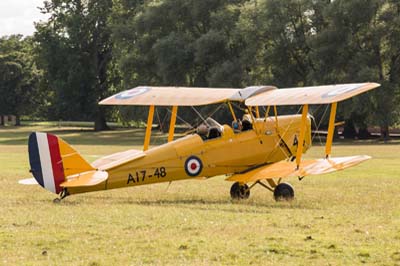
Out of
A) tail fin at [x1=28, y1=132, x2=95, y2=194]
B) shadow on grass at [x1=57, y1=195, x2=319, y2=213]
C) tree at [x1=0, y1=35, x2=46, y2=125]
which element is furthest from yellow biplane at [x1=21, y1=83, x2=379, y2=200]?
tree at [x1=0, y1=35, x2=46, y2=125]

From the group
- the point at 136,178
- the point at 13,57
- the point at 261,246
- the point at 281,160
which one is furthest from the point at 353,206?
the point at 13,57

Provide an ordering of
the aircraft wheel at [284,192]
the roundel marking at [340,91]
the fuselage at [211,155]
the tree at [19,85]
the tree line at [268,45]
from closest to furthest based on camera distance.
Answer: the roundel marking at [340,91] < the fuselage at [211,155] < the aircraft wheel at [284,192] < the tree line at [268,45] < the tree at [19,85]

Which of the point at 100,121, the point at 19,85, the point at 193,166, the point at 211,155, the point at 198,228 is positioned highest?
the point at 19,85

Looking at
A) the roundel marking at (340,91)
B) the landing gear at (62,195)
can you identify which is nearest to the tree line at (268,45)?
the roundel marking at (340,91)

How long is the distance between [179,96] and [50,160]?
424 centimetres

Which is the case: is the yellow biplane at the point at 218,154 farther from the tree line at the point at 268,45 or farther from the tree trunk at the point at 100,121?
the tree trunk at the point at 100,121

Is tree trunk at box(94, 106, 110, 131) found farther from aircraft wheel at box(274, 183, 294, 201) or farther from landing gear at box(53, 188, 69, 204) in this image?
landing gear at box(53, 188, 69, 204)

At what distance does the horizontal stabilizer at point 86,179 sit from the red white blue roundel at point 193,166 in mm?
1906

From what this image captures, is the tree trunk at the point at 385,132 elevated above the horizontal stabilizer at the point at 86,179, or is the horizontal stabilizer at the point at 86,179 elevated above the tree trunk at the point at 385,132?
the horizontal stabilizer at the point at 86,179

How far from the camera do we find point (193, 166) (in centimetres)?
1568

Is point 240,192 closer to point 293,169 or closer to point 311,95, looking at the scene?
point 293,169

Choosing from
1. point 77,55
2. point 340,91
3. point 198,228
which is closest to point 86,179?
point 198,228

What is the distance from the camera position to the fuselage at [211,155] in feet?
49.5

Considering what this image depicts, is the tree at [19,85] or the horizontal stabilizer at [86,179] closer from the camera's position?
the horizontal stabilizer at [86,179]
